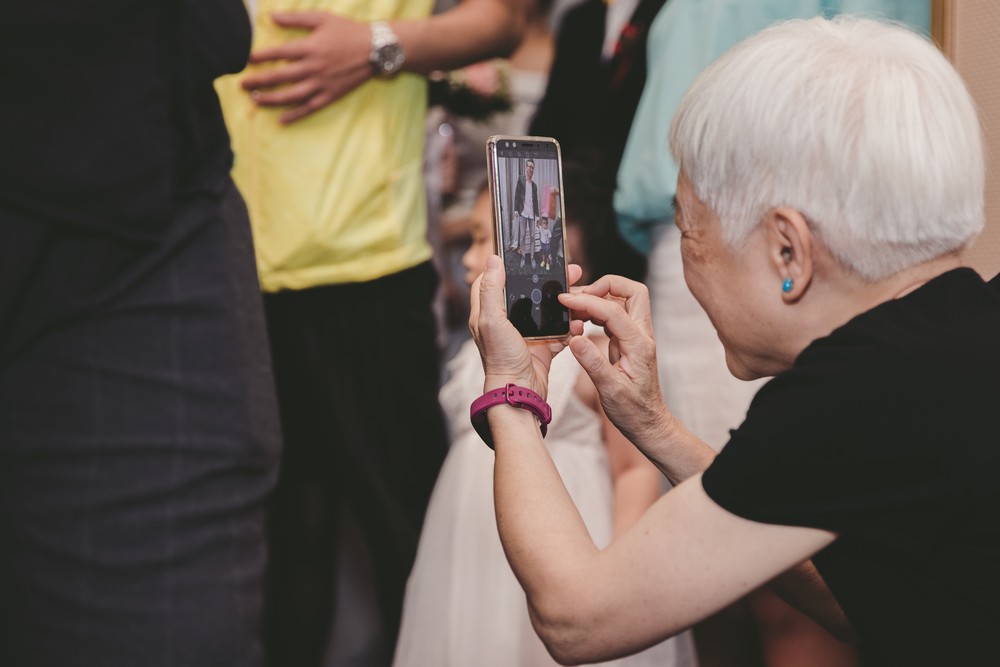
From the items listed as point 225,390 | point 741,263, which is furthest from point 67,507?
point 741,263

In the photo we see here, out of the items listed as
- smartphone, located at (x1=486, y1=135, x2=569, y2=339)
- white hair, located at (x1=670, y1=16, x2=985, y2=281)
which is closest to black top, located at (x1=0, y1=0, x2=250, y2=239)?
smartphone, located at (x1=486, y1=135, x2=569, y2=339)

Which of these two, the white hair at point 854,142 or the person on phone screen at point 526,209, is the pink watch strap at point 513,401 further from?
the white hair at point 854,142

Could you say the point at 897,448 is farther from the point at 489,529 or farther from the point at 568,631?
the point at 489,529

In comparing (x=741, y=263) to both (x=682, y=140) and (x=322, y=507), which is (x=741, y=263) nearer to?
(x=682, y=140)

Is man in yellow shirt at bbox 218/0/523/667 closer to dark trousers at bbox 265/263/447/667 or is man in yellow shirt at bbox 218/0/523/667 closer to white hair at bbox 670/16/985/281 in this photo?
dark trousers at bbox 265/263/447/667

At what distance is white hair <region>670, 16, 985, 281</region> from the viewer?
0.83 m

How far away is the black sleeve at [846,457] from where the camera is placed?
2.59 ft

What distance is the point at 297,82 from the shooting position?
155 centimetres

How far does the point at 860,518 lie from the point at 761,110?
363 millimetres

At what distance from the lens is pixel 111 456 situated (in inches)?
41.4

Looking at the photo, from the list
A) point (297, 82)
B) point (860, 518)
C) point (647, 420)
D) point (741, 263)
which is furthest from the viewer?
point (297, 82)

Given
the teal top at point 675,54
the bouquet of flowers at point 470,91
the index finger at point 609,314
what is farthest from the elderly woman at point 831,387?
the bouquet of flowers at point 470,91

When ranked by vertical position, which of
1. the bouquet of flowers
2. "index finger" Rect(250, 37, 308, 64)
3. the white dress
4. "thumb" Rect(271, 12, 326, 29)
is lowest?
the white dress

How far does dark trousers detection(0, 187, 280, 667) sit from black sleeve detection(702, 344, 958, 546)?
60 cm
